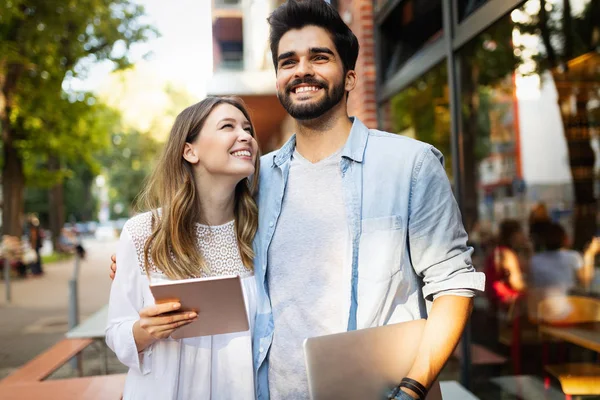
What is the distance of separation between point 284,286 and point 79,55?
13464 mm

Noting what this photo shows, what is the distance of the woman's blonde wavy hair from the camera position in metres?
2.15

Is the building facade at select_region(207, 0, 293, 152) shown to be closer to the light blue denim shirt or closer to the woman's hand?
the light blue denim shirt

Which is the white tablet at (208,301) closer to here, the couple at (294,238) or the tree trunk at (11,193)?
the couple at (294,238)

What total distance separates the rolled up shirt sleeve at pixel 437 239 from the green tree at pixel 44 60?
32.1 ft

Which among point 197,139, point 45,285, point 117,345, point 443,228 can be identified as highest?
point 197,139

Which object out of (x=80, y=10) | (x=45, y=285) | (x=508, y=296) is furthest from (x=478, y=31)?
(x=45, y=285)

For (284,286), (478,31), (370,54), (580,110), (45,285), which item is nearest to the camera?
(284,286)

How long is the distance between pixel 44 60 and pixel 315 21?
1301 centimetres

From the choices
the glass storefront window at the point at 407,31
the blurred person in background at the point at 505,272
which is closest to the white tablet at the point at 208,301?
the glass storefront window at the point at 407,31

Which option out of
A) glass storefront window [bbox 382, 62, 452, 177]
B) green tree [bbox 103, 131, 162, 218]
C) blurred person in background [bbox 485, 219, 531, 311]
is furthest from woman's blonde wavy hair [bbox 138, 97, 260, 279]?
green tree [bbox 103, 131, 162, 218]

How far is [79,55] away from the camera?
45.1 feet

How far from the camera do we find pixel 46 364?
405cm

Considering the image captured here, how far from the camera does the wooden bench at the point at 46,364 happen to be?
3760 mm

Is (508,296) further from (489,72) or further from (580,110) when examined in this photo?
(489,72)
